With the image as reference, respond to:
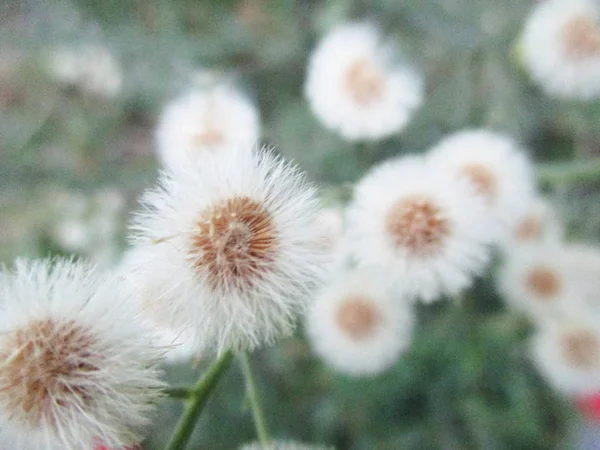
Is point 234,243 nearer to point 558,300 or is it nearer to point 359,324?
point 359,324

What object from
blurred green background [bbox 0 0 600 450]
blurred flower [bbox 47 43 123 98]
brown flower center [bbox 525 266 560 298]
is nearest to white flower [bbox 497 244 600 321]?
brown flower center [bbox 525 266 560 298]

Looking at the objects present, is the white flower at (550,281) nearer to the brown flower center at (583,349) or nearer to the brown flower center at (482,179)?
the brown flower center at (583,349)

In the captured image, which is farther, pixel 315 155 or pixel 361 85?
pixel 315 155

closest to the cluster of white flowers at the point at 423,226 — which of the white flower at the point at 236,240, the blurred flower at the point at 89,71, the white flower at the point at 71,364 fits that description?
the white flower at the point at 236,240

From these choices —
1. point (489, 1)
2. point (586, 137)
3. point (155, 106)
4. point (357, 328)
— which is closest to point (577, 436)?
point (357, 328)

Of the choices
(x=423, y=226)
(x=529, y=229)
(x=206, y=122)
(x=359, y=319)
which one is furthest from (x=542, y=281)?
(x=206, y=122)

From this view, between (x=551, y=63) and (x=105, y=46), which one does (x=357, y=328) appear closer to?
(x=551, y=63)

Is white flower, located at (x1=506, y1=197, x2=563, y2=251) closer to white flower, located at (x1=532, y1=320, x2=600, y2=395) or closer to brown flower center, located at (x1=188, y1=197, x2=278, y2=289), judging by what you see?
white flower, located at (x1=532, y1=320, x2=600, y2=395)
